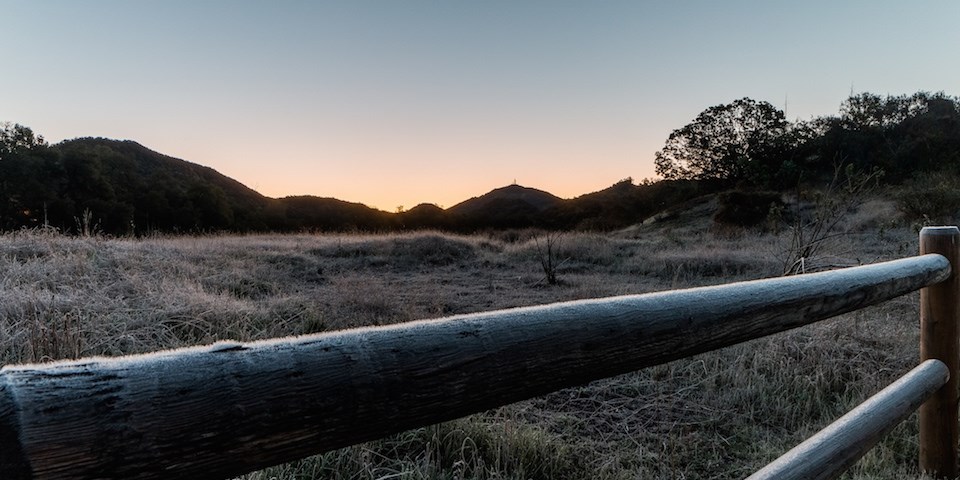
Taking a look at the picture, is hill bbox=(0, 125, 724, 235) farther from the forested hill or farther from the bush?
the bush

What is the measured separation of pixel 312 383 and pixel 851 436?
1968 mm

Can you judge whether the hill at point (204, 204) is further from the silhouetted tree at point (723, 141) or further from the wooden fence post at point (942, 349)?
the wooden fence post at point (942, 349)

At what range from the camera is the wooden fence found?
57cm

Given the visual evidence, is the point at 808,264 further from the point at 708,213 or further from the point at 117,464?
the point at 708,213

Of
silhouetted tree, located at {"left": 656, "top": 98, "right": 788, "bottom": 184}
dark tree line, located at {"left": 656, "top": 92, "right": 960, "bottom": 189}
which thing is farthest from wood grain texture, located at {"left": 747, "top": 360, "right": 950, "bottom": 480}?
silhouetted tree, located at {"left": 656, "top": 98, "right": 788, "bottom": 184}

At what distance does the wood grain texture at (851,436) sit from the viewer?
161cm

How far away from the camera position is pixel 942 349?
2.74 meters

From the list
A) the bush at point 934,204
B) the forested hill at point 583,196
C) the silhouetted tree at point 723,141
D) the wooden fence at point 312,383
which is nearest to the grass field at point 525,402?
the wooden fence at point 312,383

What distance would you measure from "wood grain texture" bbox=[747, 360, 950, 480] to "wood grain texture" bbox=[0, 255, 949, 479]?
79cm

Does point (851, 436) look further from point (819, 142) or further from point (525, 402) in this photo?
point (819, 142)

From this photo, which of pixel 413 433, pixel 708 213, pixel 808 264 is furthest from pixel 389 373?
pixel 708 213

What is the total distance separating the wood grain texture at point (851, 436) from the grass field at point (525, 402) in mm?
809

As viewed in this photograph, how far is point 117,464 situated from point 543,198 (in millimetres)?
44225

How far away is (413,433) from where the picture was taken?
3254mm
